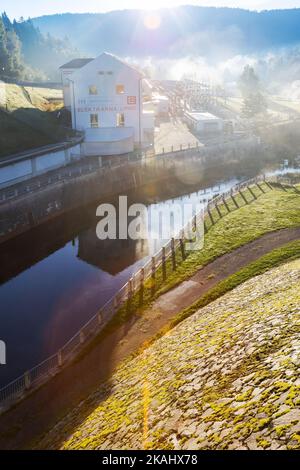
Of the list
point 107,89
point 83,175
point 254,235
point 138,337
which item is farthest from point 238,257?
point 107,89

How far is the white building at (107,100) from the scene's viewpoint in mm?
60000

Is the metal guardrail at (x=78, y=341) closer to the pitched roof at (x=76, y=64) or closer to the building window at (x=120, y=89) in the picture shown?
the building window at (x=120, y=89)

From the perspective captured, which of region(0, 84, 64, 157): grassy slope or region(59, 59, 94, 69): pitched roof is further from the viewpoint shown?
region(59, 59, 94, 69): pitched roof

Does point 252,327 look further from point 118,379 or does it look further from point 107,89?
point 107,89

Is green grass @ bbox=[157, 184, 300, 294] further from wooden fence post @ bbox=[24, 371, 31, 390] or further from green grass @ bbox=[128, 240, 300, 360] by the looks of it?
wooden fence post @ bbox=[24, 371, 31, 390]

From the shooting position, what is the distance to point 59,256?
114 feet

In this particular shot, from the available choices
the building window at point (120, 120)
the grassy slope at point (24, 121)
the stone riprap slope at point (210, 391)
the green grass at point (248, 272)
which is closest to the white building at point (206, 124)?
the building window at point (120, 120)

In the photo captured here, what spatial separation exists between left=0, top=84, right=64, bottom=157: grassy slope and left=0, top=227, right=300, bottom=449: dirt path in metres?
33.4

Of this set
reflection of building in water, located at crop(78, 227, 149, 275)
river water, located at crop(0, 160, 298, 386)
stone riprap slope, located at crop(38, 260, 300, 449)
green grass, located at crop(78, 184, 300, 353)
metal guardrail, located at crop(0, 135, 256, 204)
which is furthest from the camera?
metal guardrail, located at crop(0, 135, 256, 204)

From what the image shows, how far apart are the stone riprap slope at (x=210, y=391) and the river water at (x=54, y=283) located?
246 inches

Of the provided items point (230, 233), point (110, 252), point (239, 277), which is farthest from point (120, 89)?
point (239, 277)

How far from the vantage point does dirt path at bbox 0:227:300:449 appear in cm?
1590

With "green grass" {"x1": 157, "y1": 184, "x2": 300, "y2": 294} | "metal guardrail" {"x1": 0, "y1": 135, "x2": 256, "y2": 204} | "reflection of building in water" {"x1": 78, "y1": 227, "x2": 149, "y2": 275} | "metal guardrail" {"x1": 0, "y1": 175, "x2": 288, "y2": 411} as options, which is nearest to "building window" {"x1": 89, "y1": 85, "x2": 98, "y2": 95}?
"metal guardrail" {"x1": 0, "y1": 135, "x2": 256, "y2": 204}

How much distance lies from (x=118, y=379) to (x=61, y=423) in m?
2.80
